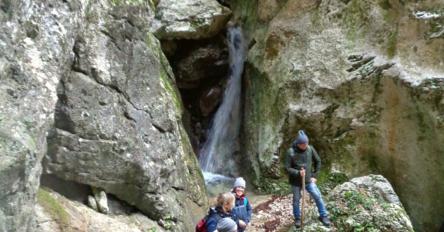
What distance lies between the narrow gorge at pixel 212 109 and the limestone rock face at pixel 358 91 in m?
0.04

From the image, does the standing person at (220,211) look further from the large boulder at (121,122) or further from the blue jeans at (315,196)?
the blue jeans at (315,196)

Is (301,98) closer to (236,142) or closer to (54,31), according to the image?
(236,142)

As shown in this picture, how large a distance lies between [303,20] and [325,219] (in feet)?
24.9

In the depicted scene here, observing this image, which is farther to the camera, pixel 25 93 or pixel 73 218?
pixel 73 218

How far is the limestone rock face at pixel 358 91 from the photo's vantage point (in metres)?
12.0

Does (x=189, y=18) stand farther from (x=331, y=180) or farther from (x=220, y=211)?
(x=220, y=211)

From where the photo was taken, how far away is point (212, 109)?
17.5 meters

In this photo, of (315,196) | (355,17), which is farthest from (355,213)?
(355,17)

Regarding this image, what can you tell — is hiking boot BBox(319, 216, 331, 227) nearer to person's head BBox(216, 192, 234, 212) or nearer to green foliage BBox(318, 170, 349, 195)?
green foliage BBox(318, 170, 349, 195)

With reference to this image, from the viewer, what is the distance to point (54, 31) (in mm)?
6363

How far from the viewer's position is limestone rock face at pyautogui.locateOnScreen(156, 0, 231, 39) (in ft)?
53.0

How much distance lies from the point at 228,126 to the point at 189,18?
175 inches

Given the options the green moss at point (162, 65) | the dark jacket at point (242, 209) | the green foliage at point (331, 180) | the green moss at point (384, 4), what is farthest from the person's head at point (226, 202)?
the green moss at point (384, 4)

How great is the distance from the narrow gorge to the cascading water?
54mm
